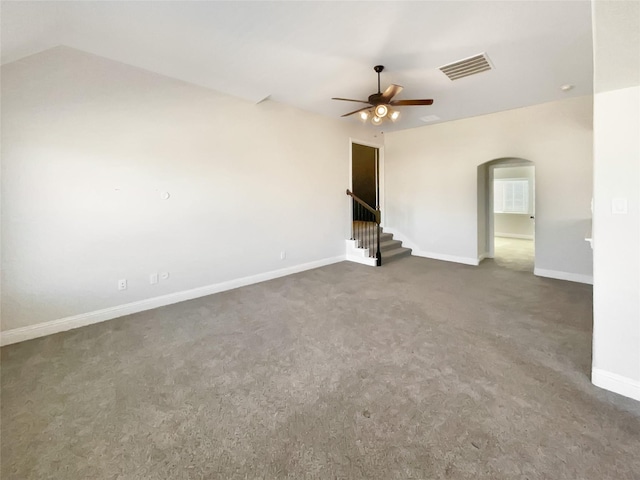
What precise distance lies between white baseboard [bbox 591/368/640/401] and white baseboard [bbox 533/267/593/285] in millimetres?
3293

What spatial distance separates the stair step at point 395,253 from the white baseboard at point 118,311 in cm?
222

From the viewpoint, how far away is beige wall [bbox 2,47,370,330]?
2.70 metres

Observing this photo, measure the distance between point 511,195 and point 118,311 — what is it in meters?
11.2

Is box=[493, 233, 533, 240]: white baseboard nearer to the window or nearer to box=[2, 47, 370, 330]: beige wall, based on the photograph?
the window

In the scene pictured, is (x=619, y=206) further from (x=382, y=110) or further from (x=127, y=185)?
(x=127, y=185)

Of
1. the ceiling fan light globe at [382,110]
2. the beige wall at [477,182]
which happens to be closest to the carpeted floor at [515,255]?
the beige wall at [477,182]

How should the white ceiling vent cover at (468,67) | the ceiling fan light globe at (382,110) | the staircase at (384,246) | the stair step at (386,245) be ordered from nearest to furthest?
1. the white ceiling vent cover at (468,67)
2. the ceiling fan light globe at (382,110)
3. the staircase at (384,246)
4. the stair step at (386,245)

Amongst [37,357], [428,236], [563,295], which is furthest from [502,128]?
[37,357]

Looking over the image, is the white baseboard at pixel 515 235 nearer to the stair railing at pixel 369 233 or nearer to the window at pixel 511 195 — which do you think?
the window at pixel 511 195

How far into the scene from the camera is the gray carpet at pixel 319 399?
1.39 m

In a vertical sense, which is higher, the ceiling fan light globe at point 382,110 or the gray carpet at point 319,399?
the ceiling fan light globe at point 382,110

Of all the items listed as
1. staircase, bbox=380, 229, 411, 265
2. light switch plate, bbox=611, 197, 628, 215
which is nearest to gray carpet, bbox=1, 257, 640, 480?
light switch plate, bbox=611, 197, 628, 215

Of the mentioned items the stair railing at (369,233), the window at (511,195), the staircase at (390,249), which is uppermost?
the window at (511,195)

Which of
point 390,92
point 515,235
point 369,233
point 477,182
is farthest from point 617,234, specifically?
point 515,235
